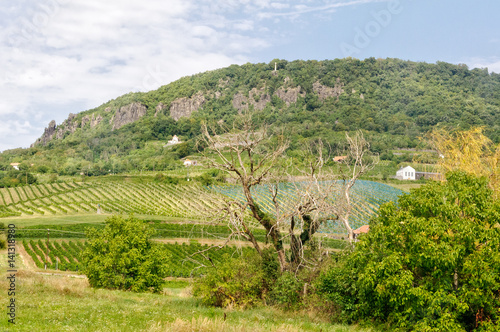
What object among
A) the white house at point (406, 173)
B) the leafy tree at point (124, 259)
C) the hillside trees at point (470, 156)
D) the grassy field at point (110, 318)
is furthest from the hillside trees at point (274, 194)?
the white house at point (406, 173)

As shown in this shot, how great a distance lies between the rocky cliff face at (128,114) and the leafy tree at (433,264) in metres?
168

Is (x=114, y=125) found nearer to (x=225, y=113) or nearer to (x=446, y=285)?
(x=225, y=113)

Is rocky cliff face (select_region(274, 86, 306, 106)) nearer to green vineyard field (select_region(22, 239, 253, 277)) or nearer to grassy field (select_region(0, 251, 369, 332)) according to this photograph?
green vineyard field (select_region(22, 239, 253, 277))

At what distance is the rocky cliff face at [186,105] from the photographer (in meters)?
172

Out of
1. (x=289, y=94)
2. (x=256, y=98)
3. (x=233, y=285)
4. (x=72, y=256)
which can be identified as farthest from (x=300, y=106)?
(x=233, y=285)

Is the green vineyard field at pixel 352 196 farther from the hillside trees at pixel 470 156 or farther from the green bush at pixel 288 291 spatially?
the hillside trees at pixel 470 156

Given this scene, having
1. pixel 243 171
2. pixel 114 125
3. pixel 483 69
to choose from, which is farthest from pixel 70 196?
→ pixel 483 69

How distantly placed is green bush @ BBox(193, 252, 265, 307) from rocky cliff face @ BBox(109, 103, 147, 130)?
164200mm

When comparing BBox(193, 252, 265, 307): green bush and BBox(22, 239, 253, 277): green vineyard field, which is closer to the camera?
BBox(193, 252, 265, 307): green bush

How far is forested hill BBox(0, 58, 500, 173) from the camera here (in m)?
109

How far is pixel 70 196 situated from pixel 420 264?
6368 cm

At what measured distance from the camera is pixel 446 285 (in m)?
10.3

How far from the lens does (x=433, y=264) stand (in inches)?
408

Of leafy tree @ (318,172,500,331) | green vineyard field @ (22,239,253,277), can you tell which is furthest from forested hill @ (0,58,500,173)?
leafy tree @ (318,172,500,331)
